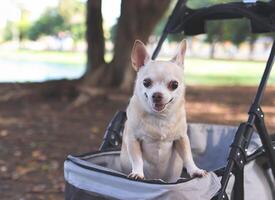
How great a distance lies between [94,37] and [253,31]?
6.66 meters

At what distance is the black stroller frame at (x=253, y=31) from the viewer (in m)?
2.40

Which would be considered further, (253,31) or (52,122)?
(52,122)

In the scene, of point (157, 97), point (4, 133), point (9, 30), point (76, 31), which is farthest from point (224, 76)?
point (9, 30)

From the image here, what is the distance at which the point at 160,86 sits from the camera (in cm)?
228

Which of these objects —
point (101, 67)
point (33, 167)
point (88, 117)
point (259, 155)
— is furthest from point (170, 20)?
point (101, 67)

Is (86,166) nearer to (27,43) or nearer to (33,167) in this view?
(33,167)

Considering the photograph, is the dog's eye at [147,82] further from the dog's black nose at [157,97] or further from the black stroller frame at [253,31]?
the black stroller frame at [253,31]

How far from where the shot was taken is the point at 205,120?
790cm

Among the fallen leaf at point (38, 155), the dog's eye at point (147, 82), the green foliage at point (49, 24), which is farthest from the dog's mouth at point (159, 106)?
the green foliage at point (49, 24)

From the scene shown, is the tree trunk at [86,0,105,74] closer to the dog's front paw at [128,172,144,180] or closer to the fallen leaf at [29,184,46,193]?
the fallen leaf at [29,184,46,193]

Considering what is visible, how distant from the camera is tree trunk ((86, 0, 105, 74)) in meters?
9.23

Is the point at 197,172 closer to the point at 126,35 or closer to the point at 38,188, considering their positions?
the point at 38,188

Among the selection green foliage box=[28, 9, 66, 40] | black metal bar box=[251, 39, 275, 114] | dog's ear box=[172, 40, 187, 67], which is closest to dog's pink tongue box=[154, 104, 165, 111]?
dog's ear box=[172, 40, 187, 67]

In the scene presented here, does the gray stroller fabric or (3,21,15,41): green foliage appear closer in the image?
the gray stroller fabric
